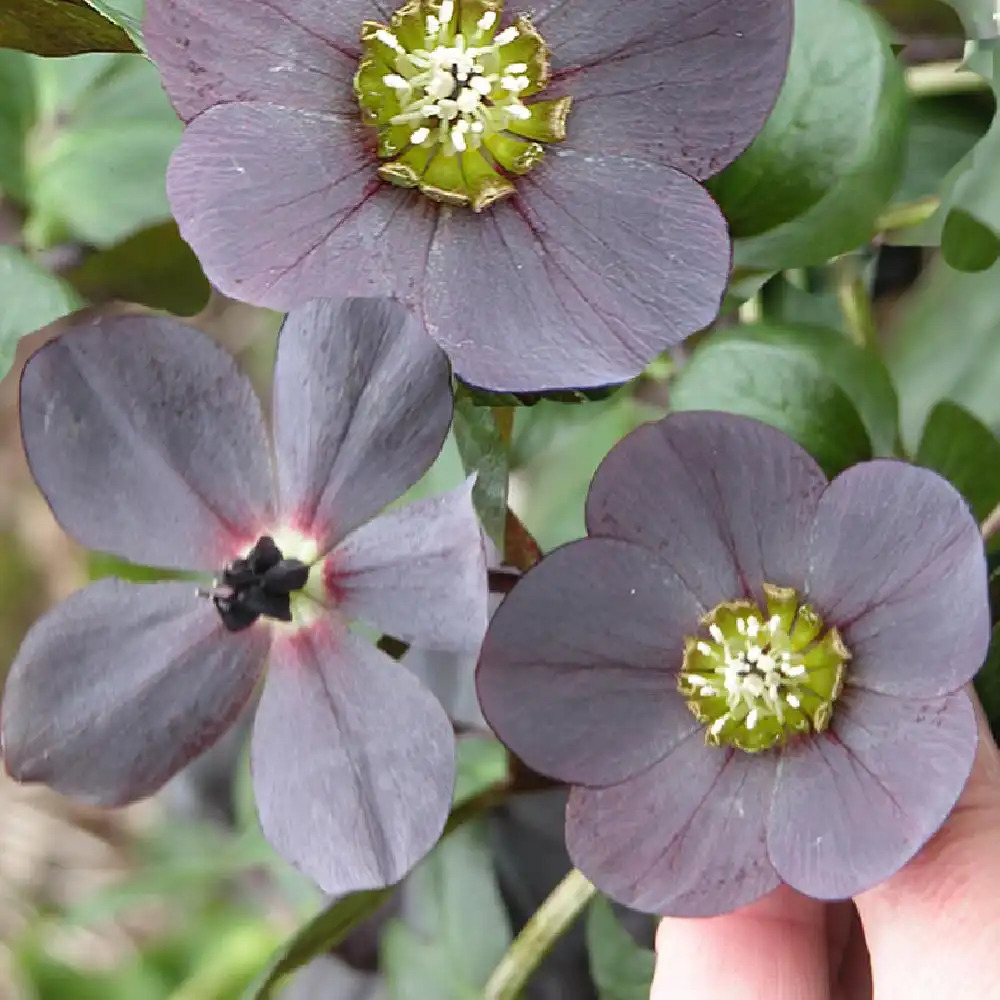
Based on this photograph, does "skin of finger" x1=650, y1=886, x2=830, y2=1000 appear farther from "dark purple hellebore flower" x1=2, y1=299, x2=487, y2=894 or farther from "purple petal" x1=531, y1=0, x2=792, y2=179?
"purple petal" x1=531, y1=0, x2=792, y2=179

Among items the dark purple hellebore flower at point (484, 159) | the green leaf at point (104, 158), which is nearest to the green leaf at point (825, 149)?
the dark purple hellebore flower at point (484, 159)

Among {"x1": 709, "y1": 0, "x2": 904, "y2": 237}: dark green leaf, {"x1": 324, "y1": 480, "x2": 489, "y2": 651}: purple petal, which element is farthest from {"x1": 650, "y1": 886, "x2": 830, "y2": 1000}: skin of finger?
{"x1": 709, "y1": 0, "x2": 904, "y2": 237}: dark green leaf

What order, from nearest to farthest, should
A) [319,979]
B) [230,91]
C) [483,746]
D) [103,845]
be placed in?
[230,91] → [483,746] → [319,979] → [103,845]

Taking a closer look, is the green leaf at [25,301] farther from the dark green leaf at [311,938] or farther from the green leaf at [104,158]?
the dark green leaf at [311,938]

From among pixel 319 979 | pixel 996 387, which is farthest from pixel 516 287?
pixel 319 979

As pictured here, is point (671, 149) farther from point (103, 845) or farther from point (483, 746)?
point (103, 845)

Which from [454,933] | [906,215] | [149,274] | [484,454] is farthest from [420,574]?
[454,933]

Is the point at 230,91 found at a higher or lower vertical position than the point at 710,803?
higher

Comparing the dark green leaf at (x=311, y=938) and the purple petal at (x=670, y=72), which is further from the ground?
the purple petal at (x=670, y=72)
